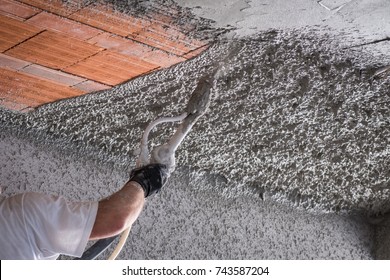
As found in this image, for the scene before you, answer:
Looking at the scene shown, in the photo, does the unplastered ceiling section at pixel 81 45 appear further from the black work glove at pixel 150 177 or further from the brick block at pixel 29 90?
the black work glove at pixel 150 177

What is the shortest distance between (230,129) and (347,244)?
41.6 inches

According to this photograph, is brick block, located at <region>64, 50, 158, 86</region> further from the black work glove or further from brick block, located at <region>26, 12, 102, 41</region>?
the black work glove

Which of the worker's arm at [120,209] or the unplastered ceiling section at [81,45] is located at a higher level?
the unplastered ceiling section at [81,45]

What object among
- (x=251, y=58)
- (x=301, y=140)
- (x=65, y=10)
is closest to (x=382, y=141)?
(x=301, y=140)

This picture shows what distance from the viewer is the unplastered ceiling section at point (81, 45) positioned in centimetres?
162

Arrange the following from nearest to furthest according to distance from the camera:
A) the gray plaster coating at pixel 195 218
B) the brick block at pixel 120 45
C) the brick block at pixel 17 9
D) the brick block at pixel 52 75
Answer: the brick block at pixel 17 9, the brick block at pixel 120 45, the brick block at pixel 52 75, the gray plaster coating at pixel 195 218

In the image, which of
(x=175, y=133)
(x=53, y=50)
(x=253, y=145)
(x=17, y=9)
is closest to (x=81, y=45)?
(x=53, y=50)

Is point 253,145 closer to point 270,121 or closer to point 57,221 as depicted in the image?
point 270,121

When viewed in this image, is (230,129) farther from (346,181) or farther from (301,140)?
(346,181)

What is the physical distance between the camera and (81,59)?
1.86 m

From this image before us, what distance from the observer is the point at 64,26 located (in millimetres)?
1688

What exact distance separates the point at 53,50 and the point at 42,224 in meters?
0.50

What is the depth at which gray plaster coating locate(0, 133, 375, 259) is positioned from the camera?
8.00 feet

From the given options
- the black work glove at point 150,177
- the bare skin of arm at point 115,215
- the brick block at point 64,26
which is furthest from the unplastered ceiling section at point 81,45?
the bare skin of arm at point 115,215
